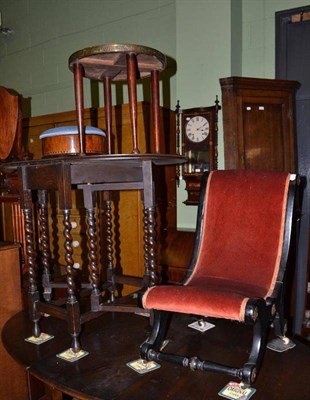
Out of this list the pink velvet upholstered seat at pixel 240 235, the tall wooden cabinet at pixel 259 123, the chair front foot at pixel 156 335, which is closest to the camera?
the chair front foot at pixel 156 335

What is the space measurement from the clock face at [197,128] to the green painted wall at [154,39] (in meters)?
0.14

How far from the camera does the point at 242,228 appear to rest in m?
1.83

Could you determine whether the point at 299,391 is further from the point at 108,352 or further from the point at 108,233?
the point at 108,233

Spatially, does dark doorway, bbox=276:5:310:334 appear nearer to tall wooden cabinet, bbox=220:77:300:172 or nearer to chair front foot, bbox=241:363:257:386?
tall wooden cabinet, bbox=220:77:300:172

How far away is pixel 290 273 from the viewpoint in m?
3.12

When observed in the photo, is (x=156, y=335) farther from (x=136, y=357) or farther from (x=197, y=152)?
(x=197, y=152)

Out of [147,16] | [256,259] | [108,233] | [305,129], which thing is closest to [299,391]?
[256,259]

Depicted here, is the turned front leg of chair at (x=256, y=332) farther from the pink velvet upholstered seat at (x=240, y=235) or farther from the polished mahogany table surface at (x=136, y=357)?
the pink velvet upholstered seat at (x=240, y=235)

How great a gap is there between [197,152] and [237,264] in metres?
1.84

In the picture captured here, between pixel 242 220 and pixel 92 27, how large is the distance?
3575 millimetres

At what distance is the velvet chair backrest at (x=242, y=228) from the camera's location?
172 centimetres

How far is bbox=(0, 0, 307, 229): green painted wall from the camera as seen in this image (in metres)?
3.41

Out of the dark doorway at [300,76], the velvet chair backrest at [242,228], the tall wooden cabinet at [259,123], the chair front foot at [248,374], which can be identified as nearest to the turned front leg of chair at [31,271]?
the velvet chair backrest at [242,228]

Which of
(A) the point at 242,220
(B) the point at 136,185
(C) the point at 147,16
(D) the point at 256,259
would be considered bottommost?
(D) the point at 256,259
